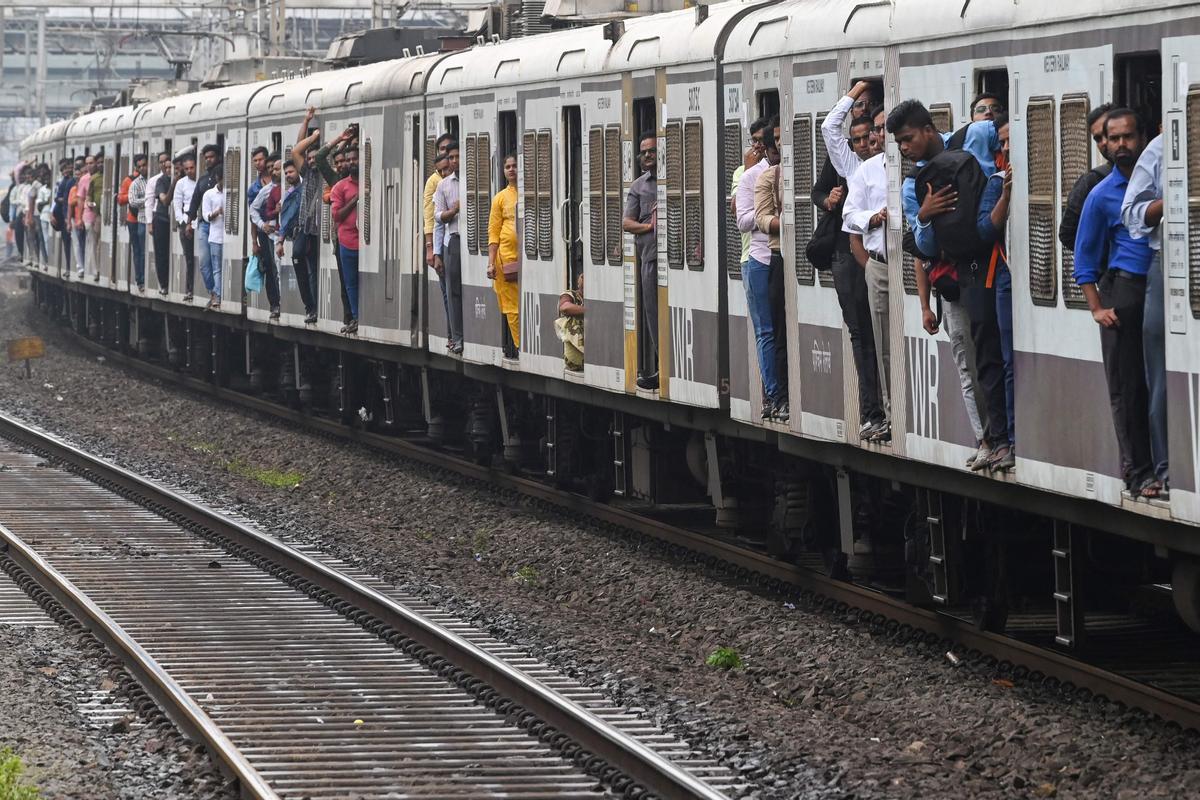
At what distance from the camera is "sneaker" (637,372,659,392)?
14250 mm

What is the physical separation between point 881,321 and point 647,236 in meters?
3.52

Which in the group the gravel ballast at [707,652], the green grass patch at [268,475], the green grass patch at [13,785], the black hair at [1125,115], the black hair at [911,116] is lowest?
the green grass patch at [268,475]

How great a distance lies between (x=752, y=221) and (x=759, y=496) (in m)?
2.62

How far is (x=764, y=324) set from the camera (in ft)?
40.4

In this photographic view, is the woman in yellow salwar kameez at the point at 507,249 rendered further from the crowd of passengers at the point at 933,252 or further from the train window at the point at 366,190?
the train window at the point at 366,190

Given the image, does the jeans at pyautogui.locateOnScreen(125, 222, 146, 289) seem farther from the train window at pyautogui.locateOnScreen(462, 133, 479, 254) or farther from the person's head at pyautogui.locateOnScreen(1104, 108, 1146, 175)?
the person's head at pyautogui.locateOnScreen(1104, 108, 1146, 175)

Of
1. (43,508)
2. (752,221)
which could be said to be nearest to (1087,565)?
(752,221)

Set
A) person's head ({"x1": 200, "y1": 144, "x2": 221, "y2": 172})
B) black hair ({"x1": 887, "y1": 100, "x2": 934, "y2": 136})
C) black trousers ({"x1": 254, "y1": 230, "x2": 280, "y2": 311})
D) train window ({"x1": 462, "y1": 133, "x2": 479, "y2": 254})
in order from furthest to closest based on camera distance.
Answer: person's head ({"x1": 200, "y1": 144, "x2": 221, "y2": 172})
black trousers ({"x1": 254, "y1": 230, "x2": 280, "y2": 311})
train window ({"x1": 462, "y1": 133, "x2": 479, "y2": 254})
black hair ({"x1": 887, "y1": 100, "x2": 934, "y2": 136})

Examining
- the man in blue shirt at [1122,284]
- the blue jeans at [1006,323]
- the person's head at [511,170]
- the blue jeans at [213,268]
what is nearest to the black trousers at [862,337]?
the blue jeans at [1006,323]

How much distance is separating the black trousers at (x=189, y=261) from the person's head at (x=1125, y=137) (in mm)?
20544

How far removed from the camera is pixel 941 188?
9.55 m

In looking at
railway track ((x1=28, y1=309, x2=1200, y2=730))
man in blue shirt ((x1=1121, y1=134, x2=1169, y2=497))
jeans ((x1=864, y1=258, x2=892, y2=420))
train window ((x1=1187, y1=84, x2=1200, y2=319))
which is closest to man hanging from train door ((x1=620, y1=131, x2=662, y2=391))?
railway track ((x1=28, y1=309, x2=1200, y2=730))

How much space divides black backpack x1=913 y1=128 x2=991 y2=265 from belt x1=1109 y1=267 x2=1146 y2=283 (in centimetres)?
114

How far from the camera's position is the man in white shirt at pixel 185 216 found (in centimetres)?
2784
